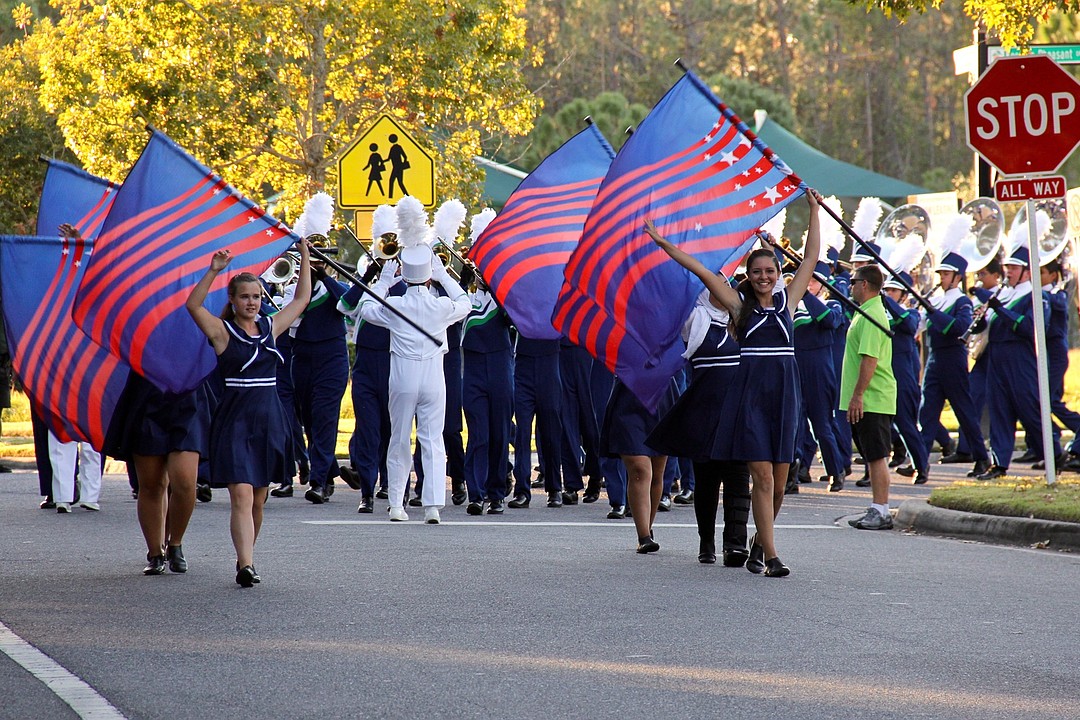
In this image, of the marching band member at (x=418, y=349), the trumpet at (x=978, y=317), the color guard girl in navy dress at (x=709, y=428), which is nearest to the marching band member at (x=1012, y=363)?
the trumpet at (x=978, y=317)

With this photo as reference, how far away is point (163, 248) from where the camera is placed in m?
10.0

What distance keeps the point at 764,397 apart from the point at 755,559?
3.16 ft

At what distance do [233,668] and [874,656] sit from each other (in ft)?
8.52

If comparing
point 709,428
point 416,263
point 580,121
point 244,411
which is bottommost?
point 709,428

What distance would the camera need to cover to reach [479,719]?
5.99 metres

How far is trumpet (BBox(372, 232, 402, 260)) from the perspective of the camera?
13.0 m

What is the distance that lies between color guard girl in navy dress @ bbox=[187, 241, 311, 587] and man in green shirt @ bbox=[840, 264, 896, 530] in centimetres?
430

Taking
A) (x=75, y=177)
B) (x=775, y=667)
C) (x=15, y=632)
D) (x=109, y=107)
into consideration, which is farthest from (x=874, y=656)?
(x=109, y=107)

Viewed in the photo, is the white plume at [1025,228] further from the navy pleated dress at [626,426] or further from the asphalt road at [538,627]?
the navy pleated dress at [626,426]

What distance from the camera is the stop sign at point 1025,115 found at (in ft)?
43.0

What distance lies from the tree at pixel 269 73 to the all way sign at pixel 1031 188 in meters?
10.8

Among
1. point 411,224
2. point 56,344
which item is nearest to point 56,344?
point 56,344

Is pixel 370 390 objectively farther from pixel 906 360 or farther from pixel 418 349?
pixel 906 360

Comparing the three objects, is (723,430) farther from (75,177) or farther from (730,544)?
(75,177)
